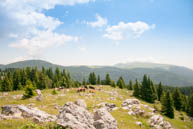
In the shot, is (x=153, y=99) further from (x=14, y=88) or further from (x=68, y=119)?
Result: (x=14, y=88)

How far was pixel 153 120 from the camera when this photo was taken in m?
21.9

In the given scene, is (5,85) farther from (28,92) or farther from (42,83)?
(28,92)

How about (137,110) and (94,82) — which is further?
(94,82)

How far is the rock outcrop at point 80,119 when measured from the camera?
32.4ft

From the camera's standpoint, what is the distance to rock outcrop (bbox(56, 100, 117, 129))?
389 inches

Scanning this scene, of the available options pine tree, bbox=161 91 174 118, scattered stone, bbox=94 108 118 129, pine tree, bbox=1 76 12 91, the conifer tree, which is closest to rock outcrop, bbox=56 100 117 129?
scattered stone, bbox=94 108 118 129

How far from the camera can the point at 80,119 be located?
1138 centimetres

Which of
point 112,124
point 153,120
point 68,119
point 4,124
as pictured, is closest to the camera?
point 4,124

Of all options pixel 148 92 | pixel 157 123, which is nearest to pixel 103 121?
pixel 157 123

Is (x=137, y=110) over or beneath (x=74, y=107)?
beneath

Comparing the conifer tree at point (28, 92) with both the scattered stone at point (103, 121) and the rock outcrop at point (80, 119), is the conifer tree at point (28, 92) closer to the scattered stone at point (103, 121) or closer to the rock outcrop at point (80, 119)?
the rock outcrop at point (80, 119)

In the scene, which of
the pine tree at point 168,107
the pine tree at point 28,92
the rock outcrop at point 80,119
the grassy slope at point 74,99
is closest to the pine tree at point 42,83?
the grassy slope at point 74,99

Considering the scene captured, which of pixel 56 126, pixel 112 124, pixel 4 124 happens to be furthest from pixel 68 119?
pixel 112 124

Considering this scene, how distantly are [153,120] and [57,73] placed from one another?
79.3m
